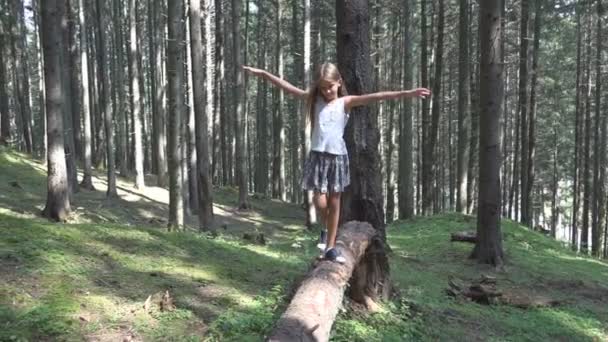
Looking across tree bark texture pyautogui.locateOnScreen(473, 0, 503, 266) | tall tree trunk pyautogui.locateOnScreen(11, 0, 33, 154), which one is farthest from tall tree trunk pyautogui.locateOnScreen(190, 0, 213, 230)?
tall tree trunk pyautogui.locateOnScreen(11, 0, 33, 154)

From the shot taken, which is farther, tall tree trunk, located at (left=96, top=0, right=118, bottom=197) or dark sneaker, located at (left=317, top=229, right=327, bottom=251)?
tall tree trunk, located at (left=96, top=0, right=118, bottom=197)

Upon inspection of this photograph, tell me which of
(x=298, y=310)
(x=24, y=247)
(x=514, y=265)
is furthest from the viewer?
(x=514, y=265)

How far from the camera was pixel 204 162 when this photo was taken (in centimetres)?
1229

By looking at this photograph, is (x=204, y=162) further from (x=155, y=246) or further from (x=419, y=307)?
(x=419, y=307)

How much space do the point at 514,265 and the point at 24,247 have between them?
378 inches

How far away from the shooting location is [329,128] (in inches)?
217

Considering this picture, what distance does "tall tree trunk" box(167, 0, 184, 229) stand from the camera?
10.7 m

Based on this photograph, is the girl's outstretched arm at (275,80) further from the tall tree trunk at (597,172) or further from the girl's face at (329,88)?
the tall tree trunk at (597,172)

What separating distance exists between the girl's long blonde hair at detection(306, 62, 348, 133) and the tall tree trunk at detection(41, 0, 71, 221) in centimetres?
660

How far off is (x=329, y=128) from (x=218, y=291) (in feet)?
8.09

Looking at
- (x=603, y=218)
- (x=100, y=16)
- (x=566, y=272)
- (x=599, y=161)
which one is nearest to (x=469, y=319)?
(x=566, y=272)

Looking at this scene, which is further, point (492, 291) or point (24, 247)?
point (492, 291)

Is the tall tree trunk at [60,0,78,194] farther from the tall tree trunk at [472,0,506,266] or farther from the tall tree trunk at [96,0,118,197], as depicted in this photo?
the tall tree trunk at [472,0,506,266]

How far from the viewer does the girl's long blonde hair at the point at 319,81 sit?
5.51 metres
